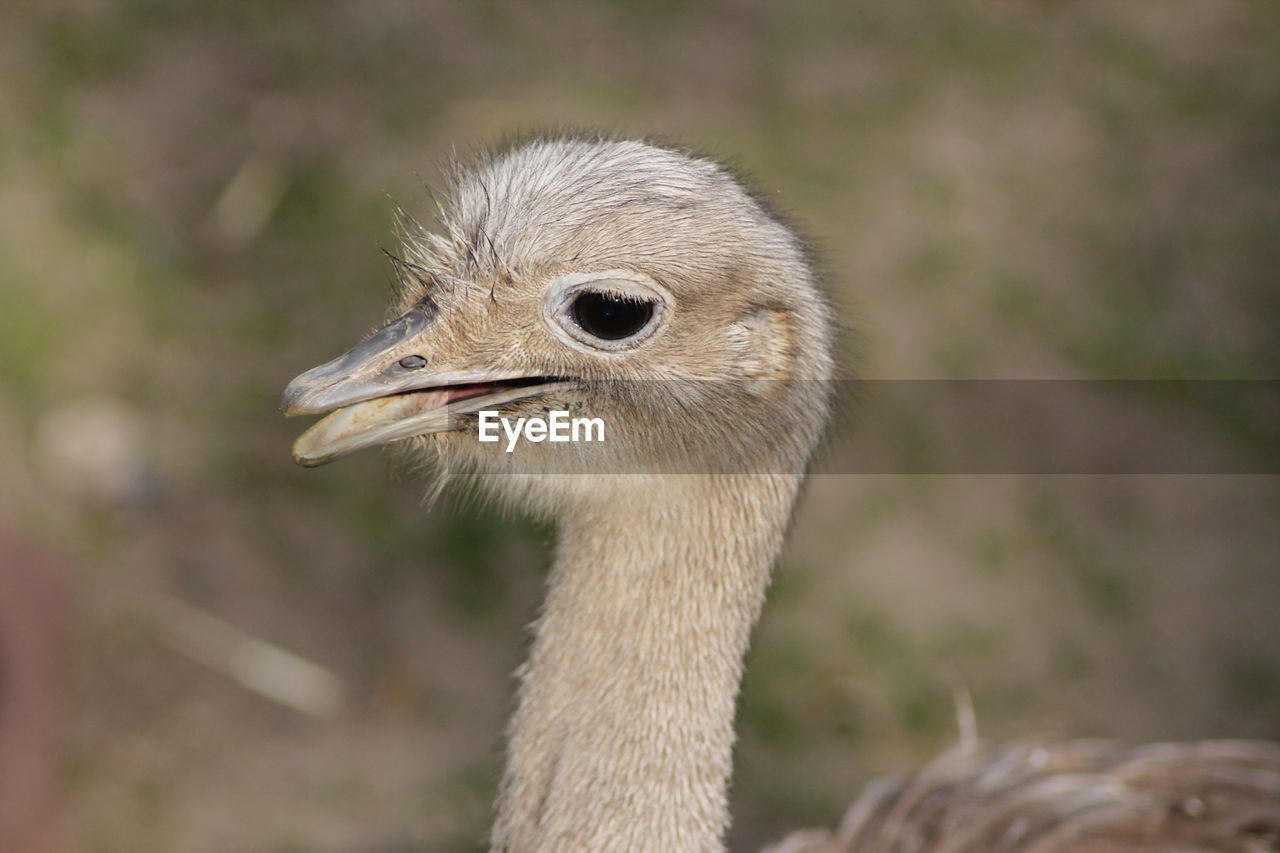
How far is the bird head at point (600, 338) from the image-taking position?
6.29ft

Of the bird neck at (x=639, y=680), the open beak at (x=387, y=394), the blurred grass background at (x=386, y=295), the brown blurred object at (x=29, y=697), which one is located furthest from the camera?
the blurred grass background at (x=386, y=295)

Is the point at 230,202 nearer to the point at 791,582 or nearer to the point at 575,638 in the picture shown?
the point at 791,582

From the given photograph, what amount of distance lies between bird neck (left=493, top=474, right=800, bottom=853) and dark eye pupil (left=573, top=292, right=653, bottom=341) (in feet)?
0.76

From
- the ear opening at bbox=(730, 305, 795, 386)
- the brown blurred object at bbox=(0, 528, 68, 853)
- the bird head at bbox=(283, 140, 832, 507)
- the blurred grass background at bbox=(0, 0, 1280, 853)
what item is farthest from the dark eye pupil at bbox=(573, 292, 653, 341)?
the brown blurred object at bbox=(0, 528, 68, 853)

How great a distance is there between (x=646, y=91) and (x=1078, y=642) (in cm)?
257

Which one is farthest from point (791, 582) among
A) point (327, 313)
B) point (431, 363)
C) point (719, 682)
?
point (431, 363)

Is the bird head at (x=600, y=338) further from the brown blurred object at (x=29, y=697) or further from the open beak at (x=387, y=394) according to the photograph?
the brown blurred object at (x=29, y=697)

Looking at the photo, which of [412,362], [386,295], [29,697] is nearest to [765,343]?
[412,362]

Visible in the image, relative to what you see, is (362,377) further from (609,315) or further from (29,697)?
(29,697)

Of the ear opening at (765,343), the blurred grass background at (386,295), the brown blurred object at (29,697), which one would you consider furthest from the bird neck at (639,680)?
the brown blurred object at (29,697)

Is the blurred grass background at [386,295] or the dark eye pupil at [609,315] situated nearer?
the dark eye pupil at [609,315]

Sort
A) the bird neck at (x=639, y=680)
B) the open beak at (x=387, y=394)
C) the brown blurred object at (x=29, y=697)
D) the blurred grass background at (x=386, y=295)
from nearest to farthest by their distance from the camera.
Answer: the open beak at (x=387, y=394), the bird neck at (x=639, y=680), the brown blurred object at (x=29, y=697), the blurred grass background at (x=386, y=295)

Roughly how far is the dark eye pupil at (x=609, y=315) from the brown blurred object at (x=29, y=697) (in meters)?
2.21

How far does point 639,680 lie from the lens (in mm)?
1991
